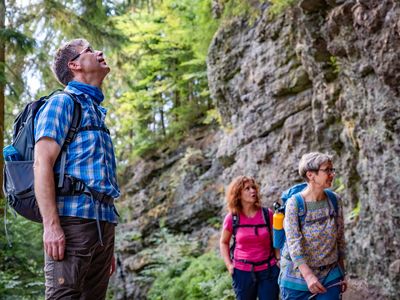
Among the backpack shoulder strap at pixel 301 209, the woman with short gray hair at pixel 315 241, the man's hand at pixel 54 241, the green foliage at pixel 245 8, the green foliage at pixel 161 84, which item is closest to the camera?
the man's hand at pixel 54 241

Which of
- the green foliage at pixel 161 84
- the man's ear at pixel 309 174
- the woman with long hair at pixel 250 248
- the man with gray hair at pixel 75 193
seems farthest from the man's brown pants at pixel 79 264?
the green foliage at pixel 161 84

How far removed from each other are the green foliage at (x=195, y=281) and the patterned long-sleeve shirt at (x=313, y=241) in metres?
5.30

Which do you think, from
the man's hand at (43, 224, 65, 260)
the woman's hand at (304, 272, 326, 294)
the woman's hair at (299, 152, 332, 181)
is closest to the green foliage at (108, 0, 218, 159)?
the woman's hair at (299, 152, 332, 181)

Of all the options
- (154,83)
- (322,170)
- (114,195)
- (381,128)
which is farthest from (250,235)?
(154,83)

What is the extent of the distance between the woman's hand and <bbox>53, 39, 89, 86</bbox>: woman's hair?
8.23 feet

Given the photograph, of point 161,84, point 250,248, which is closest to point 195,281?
point 250,248

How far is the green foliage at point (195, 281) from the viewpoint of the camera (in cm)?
962

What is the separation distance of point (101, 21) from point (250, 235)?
291 inches

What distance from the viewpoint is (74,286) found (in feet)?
8.73

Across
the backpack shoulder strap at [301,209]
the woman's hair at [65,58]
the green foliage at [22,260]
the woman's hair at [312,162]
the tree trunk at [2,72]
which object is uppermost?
the tree trunk at [2,72]

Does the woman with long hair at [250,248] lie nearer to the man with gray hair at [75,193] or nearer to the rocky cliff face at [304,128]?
the rocky cliff face at [304,128]

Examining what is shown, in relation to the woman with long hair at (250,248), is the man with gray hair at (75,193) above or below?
above

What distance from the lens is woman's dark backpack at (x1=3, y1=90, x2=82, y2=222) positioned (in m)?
2.78

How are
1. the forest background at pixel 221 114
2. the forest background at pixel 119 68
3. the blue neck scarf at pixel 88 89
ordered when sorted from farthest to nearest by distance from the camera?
the forest background at pixel 119 68
the forest background at pixel 221 114
the blue neck scarf at pixel 88 89
